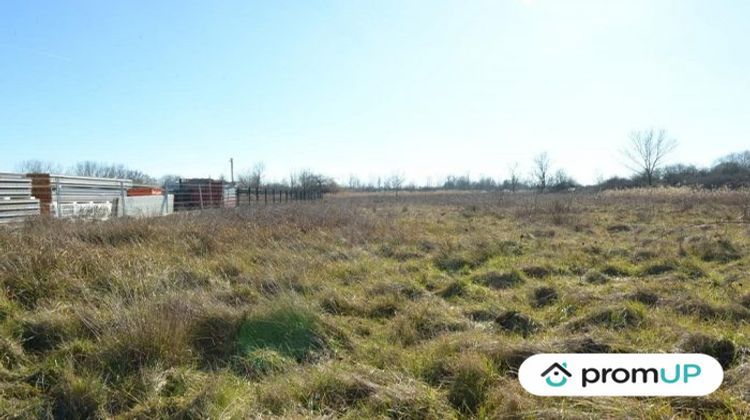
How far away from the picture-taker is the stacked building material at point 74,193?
12.5 m

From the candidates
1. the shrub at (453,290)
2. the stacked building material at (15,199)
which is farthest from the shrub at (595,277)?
the stacked building material at (15,199)

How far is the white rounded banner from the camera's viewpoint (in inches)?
100

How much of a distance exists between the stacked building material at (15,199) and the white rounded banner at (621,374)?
12.1 meters

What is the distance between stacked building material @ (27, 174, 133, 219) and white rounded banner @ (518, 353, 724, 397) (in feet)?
39.4

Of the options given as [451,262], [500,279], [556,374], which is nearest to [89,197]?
[451,262]

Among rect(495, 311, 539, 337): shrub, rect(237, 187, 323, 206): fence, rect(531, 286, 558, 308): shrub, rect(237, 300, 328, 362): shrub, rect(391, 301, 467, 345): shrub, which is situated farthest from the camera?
rect(237, 187, 323, 206): fence

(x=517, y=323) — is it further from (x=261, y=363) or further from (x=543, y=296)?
(x=261, y=363)

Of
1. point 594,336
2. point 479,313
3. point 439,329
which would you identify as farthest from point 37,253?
point 594,336

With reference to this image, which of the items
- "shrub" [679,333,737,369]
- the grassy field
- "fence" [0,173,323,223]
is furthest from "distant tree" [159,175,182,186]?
"shrub" [679,333,737,369]

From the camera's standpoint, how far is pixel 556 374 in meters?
2.76

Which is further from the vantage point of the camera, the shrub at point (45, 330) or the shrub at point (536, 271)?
the shrub at point (536, 271)

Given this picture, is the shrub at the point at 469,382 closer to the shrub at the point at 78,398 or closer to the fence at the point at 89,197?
the shrub at the point at 78,398

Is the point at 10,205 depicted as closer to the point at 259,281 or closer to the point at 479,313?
the point at 259,281

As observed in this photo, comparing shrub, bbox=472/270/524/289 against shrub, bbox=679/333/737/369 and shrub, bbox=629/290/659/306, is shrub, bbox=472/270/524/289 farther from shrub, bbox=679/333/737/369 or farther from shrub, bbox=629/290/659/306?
shrub, bbox=679/333/737/369
